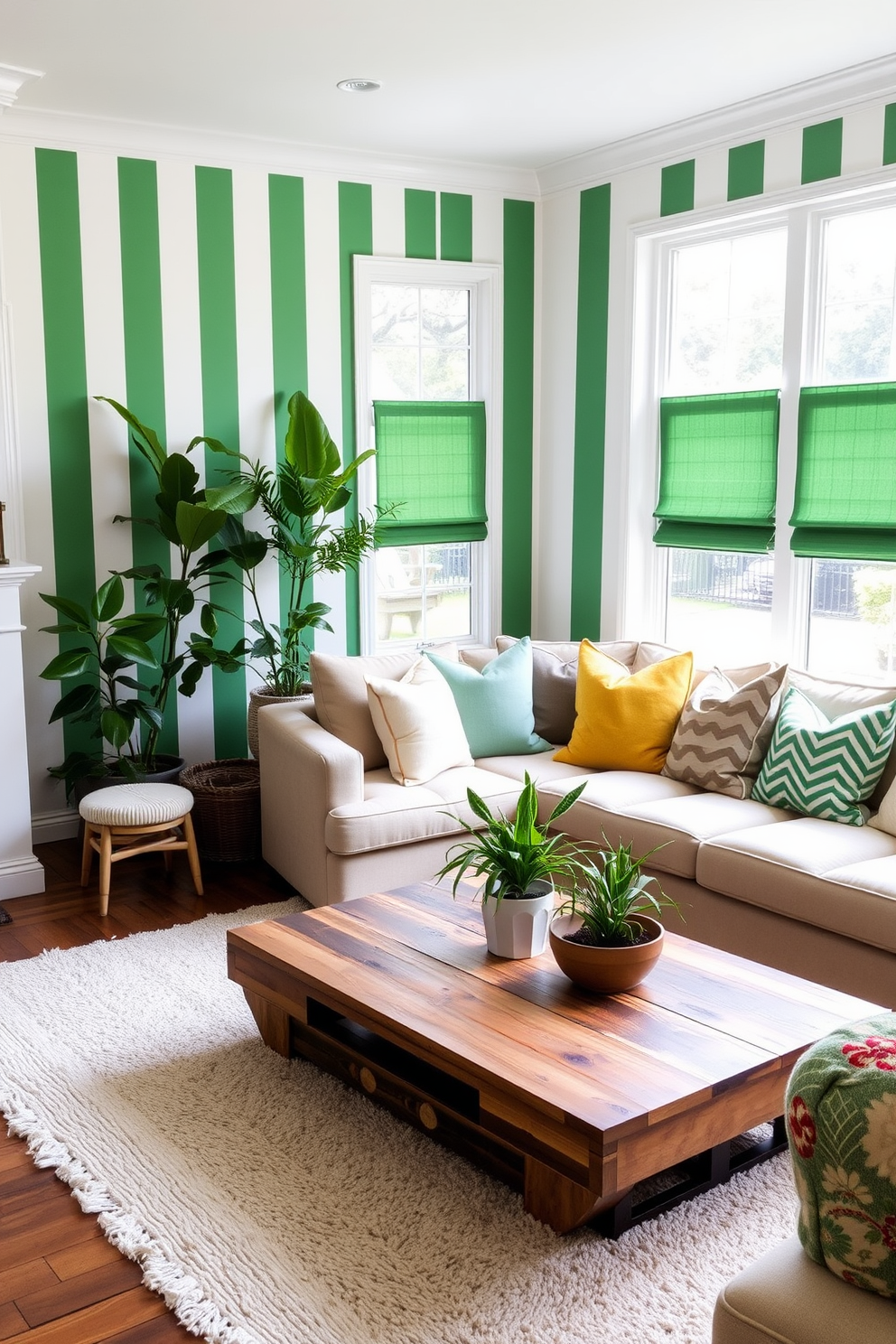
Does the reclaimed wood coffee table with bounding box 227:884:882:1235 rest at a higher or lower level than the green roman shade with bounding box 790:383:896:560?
lower

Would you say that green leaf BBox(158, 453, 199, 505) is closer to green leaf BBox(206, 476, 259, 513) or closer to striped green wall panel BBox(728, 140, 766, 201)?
green leaf BBox(206, 476, 259, 513)

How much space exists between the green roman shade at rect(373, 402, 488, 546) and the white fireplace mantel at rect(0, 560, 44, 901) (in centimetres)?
166

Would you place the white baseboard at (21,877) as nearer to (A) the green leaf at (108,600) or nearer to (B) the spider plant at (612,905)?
(A) the green leaf at (108,600)

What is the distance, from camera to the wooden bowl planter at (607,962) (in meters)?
2.56

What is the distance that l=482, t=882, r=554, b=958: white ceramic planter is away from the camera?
279 cm

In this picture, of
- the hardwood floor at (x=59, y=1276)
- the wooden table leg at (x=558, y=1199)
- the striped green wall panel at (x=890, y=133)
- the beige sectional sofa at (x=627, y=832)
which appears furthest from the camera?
the striped green wall panel at (x=890, y=133)

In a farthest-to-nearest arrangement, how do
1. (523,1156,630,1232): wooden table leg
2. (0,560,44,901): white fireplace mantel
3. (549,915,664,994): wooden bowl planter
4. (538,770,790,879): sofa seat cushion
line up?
(0,560,44,901): white fireplace mantel < (538,770,790,879): sofa seat cushion < (549,915,664,994): wooden bowl planter < (523,1156,630,1232): wooden table leg

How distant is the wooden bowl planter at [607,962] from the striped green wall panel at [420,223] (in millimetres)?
3636

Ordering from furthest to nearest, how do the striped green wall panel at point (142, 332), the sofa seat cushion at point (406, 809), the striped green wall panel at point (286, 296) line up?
the striped green wall panel at point (286, 296) < the striped green wall panel at point (142, 332) < the sofa seat cushion at point (406, 809)

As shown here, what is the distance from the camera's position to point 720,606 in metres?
5.00

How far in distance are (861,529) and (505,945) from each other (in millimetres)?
2297

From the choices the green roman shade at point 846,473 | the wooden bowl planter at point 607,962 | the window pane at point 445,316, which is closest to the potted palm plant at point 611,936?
the wooden bowl planter at point 607,962

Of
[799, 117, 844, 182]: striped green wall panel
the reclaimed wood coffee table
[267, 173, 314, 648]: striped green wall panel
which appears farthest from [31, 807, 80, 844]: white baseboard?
[799, 117, 844, 182]: striped green wall panel

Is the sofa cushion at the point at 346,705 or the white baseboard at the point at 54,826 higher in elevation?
the sofa cushion at the point at 346,705
